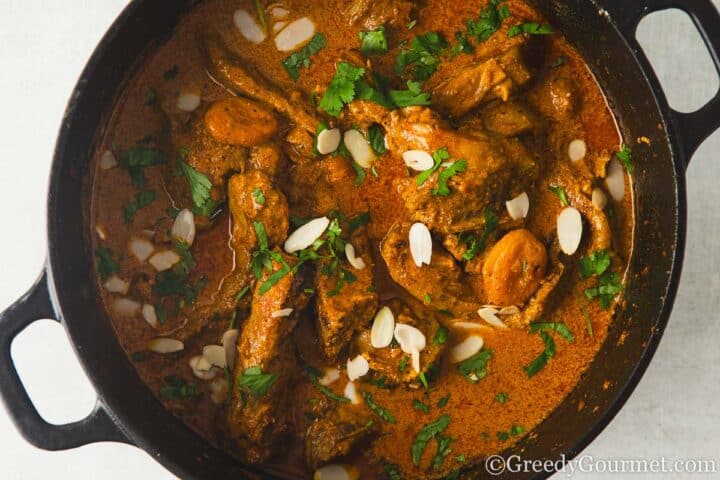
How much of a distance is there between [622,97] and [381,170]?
0.91m

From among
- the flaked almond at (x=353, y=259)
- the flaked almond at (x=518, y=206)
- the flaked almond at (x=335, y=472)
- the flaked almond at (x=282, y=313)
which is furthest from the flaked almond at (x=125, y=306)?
the flaked almond at (x=518, y=206)

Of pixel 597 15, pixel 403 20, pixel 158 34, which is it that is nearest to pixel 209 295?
pixel 158 34

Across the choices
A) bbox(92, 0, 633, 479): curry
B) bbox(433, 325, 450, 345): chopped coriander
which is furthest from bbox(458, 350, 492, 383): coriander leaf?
bbox(433, 325, 450, 345): chopped coriander

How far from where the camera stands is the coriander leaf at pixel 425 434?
2.78m

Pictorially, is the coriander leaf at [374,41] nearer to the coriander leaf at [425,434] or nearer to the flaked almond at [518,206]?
the flaked almond at [518,206]

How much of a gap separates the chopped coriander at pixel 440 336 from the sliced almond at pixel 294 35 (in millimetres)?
1112

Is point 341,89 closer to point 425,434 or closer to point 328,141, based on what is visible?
point 328,141

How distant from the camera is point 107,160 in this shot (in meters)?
2.66

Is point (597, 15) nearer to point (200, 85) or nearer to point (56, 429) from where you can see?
point (200, 85)

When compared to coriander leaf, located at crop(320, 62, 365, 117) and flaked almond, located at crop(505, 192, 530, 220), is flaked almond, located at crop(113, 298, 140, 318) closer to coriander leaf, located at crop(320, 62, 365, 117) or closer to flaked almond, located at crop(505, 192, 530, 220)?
coriander leaf, located at crop(320, 62, 365, 117)

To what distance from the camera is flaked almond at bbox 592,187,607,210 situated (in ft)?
9.02

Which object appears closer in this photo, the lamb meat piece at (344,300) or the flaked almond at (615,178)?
the lamb meat piece at (344,300)

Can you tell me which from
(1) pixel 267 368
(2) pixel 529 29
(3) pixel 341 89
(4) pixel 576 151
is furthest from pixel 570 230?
(1) pixel 267 368

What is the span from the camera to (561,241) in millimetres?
2738
